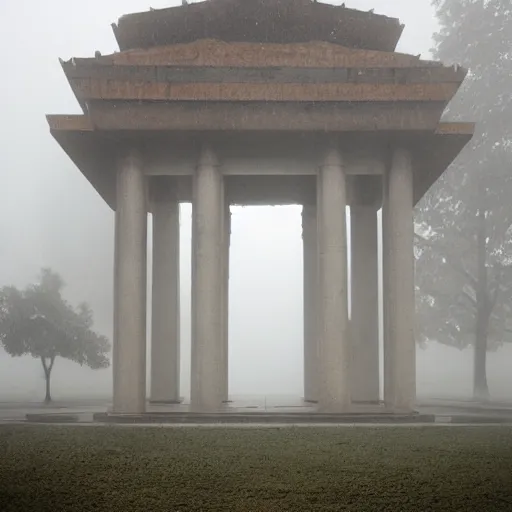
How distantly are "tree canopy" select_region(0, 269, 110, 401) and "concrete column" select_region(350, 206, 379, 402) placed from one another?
2775cm

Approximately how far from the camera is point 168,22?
28703 millimetres

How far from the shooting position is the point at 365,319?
3303cm

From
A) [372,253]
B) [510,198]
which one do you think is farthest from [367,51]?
[510,198]

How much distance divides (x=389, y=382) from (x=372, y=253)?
7137 millimetres

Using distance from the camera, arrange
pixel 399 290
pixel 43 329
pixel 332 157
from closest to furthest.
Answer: pixel 399 290, pixel 332 157, pixel 43 329

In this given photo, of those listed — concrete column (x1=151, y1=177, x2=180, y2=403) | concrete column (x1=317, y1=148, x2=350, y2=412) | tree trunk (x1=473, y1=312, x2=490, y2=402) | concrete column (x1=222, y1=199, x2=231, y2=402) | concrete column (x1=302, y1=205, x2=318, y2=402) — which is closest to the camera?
concrete column (x1=317, y1=148, x2=350, y2=412)

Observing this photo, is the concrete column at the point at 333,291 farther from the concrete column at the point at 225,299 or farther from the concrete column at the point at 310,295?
the concrete column at the point at 310,295

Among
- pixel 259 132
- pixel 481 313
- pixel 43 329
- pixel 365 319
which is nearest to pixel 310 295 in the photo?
pixel 365 319

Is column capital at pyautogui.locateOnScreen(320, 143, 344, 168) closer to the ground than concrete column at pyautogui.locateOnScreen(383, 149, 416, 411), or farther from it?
farther from it

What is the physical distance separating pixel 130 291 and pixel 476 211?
31428mm

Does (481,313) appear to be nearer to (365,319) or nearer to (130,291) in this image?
(365,319)

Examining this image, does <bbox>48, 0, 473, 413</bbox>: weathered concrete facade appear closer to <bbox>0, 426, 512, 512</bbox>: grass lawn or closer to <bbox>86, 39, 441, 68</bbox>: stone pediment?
<bbox>86, 39, 441, 68</bbox>: stone pediment

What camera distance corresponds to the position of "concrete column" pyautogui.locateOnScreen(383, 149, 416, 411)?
27.2 m

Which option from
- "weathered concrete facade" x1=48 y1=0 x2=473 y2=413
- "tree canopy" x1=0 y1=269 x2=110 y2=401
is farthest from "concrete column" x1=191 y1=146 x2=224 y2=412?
"tree canopy" x1=0 y1=269 x2=110 y2=401
